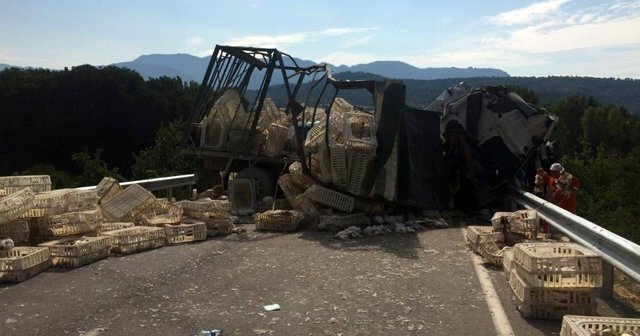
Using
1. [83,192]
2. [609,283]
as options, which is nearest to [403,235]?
[609,283]

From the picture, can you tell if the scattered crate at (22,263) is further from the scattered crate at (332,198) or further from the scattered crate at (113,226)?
the scattered crate at (332,198)

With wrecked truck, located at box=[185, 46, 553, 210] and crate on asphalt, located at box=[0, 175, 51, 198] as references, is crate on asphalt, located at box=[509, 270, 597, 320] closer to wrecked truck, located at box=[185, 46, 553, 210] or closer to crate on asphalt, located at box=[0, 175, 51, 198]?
wrecked truck, located at box=[185, 46, 553, 210]

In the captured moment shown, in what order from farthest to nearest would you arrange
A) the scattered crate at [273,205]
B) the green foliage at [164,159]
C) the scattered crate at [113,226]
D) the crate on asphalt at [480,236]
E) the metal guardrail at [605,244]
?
the green foliage at [164,159] → the scattered crate at [273,205] → the scattered crate at [113,226] → the crate on asphalt at [480,236] → the metal guardrail at [605,244]

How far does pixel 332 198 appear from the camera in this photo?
10.9m

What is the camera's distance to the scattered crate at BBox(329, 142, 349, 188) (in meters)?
10.7

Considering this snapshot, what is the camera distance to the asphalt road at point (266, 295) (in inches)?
199

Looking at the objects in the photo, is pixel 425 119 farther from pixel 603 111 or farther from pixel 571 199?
pixel 603 111

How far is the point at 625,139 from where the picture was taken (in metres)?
66.1

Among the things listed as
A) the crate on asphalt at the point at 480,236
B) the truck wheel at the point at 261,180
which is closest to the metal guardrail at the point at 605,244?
the crate on asphalt at the point at 480,236

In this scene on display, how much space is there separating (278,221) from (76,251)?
12.3 feet

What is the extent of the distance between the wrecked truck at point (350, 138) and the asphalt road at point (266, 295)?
2.52 m

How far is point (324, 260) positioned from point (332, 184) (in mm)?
3471

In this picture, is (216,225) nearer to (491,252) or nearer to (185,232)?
(185,232)

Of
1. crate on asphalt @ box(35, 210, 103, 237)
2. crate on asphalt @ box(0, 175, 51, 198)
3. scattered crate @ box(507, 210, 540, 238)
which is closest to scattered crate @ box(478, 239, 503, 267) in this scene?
scattered crate @ box(507, 210, 540, 238)
